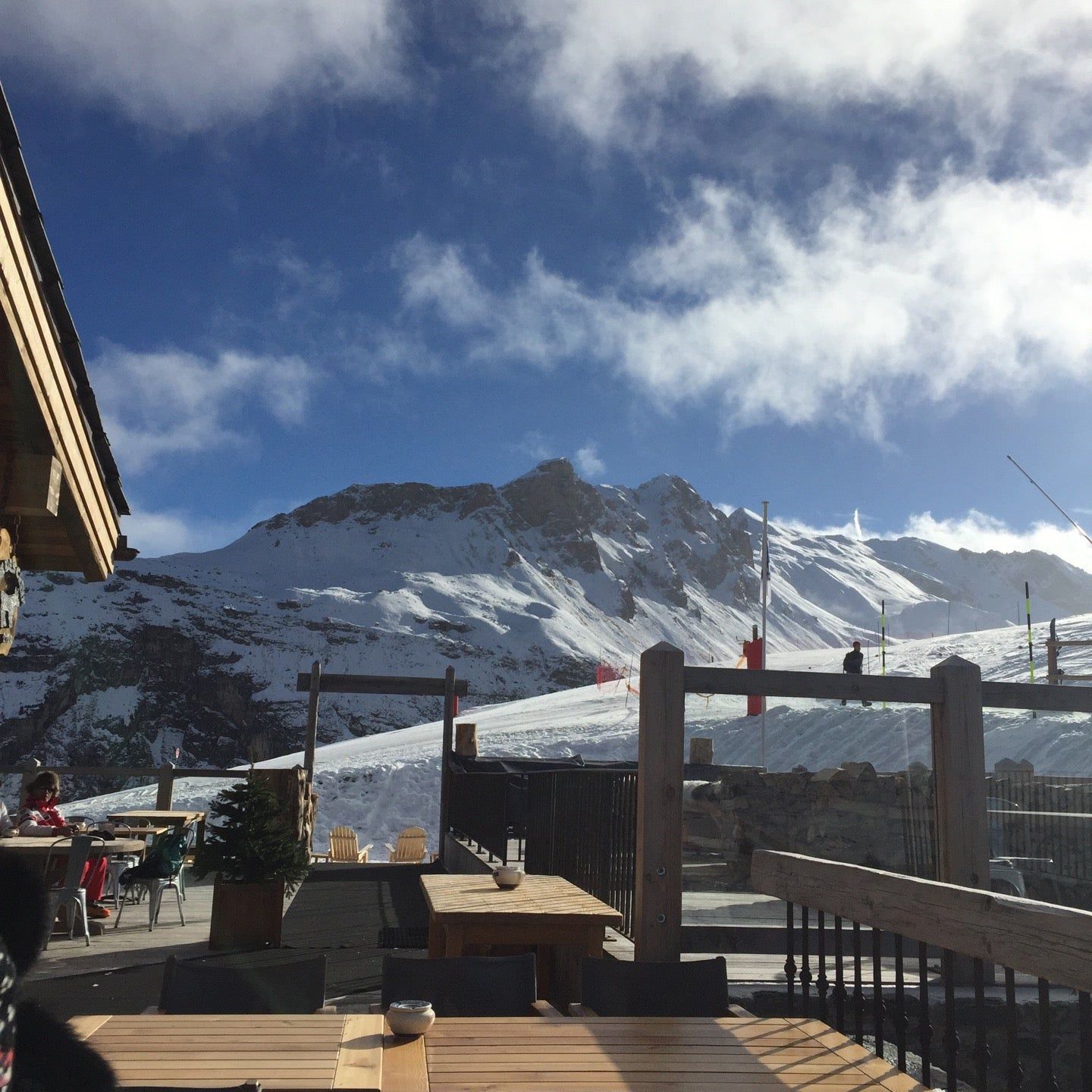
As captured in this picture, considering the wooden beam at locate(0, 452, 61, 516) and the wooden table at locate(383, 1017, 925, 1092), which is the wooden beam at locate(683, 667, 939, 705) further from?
the wooden beam at locate(0, 452, 61, 516)

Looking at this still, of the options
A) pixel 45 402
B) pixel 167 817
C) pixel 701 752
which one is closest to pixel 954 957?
pixel 45 402

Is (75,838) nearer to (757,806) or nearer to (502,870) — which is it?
(502,870)

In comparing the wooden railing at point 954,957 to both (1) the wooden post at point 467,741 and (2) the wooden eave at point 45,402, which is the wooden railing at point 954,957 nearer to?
(2) the wooden eave at point 45,402

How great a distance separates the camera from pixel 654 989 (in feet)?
10.6

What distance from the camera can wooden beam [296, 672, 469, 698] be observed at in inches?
554

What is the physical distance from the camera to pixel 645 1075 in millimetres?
2418

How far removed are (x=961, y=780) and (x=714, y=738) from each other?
59.5 ft

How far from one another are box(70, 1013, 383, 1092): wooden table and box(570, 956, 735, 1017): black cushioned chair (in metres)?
0.78

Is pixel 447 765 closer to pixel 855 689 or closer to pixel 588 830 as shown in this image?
pixel 588 830

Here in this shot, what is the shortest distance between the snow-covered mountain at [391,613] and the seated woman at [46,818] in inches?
2130

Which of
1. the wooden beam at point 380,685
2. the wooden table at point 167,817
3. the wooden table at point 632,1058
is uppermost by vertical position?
the wooden beam at point 380,685

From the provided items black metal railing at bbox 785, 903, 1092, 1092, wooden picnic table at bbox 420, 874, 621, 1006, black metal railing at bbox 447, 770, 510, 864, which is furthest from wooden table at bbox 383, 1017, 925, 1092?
black metal railing at bbox 447, 770, 510, 864

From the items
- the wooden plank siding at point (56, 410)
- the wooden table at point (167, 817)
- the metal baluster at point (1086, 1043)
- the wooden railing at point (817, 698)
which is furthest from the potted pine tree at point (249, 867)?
the metal baluster at point (1086, 1043)

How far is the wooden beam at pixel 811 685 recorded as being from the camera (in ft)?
16.0
